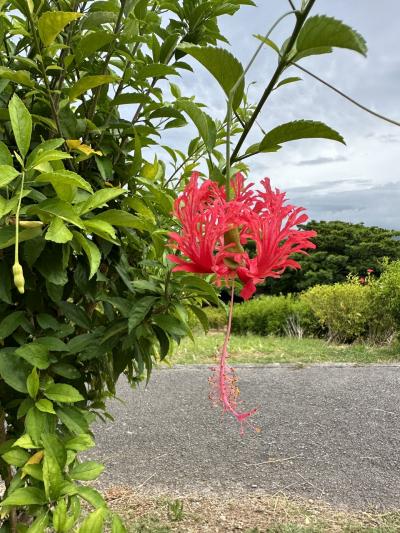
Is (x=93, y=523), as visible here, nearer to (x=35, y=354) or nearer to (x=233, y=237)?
(x=35, y=354)

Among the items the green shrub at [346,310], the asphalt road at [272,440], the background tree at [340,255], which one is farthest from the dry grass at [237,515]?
the background tree at [340,255]

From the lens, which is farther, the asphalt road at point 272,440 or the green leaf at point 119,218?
the asphalt road at point 272,440

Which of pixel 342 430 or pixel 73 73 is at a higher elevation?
pixel 73 73

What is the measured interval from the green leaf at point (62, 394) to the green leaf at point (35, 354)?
40 millimetres

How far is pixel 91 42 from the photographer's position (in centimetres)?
90

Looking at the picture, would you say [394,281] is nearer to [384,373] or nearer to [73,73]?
[384,373]

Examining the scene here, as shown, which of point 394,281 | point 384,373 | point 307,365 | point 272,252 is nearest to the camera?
point 272,252

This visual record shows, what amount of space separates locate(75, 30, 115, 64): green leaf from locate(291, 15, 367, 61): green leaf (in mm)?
406

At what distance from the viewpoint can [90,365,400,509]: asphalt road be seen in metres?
2.69

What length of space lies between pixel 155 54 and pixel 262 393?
3.54 meters

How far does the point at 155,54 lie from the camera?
111cm

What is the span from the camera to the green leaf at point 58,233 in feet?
2.24

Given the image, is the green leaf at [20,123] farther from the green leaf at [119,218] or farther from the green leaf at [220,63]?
the green leaf at [220,63]

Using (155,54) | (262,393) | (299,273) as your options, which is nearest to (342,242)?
(299,273)
